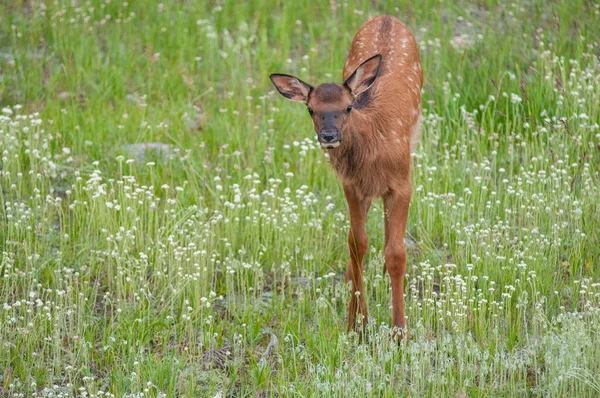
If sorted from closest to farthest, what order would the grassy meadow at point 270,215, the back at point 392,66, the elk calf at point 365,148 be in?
the grassy meadow at point 270,215 < the elk calf at point 365,148 < the back at point 392,66

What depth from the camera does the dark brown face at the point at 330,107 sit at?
6.81 m

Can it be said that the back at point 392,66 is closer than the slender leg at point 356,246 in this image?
No

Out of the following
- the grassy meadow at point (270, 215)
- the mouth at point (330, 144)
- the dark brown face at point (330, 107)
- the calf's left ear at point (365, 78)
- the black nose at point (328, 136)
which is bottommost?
the grassy meadow at point (270, 215)

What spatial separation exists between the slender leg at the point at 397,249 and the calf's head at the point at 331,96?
0.66m

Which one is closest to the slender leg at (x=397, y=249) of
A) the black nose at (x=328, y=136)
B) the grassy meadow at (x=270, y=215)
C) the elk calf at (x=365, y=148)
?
the elk calf at (x=365, y=148)

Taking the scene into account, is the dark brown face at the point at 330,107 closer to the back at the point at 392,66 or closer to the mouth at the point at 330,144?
the mouth at the point at 330,144

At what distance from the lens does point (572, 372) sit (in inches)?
231

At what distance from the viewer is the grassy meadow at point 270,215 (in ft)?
21.5

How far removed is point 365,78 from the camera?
Answer: 23.5 feet

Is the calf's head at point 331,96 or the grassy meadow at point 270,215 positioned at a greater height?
the calf's head at point 331,96

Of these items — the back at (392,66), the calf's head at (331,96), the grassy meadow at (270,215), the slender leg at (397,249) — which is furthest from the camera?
the back at (392,66)

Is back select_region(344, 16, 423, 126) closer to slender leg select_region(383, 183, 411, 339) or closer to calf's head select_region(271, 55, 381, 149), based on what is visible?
calf's head select_region(271, 55, 381, 149)

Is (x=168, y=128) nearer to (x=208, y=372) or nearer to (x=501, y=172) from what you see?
(x=501, y=172)

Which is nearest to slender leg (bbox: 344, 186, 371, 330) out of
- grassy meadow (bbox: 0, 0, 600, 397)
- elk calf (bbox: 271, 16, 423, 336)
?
elk calf (bbox: 271, 16, 423, 336)
